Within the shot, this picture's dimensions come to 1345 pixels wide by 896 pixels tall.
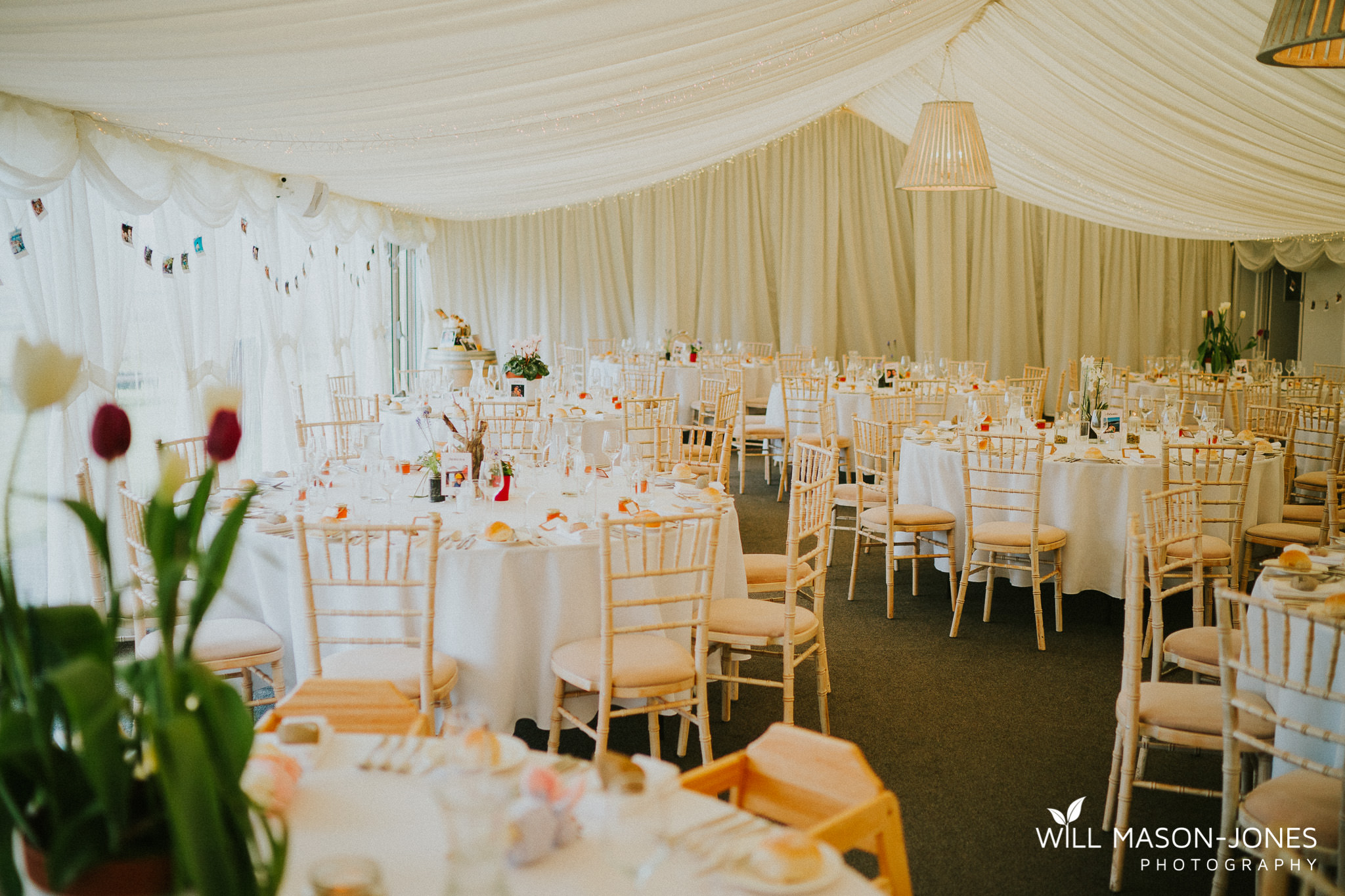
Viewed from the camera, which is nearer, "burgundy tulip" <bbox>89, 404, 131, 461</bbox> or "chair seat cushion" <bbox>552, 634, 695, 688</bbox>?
"burgundy tulip" <bbox>89, 404, 131, 461</bbox>

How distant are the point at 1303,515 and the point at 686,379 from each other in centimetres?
619

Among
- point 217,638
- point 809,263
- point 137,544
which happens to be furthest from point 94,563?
point 809,263

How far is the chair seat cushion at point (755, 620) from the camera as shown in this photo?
3.66m

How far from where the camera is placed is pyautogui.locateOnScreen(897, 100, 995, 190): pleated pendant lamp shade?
6.10 m

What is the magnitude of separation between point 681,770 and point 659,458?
9.39 feet

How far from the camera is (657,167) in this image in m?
8.79

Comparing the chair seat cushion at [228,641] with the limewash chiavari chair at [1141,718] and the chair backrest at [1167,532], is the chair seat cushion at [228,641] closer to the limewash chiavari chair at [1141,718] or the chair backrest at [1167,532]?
the limewash chiavari chair at [1141,718]

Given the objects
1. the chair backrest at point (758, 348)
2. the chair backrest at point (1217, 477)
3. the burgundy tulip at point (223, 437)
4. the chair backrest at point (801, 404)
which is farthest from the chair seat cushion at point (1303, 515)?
the chair backrest at point (758, 348)

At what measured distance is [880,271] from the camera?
43.5 feet

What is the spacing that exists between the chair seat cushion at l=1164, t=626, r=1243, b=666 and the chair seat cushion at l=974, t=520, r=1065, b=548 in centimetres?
142

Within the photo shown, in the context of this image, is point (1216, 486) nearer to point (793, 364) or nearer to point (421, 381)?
point (793, 364)

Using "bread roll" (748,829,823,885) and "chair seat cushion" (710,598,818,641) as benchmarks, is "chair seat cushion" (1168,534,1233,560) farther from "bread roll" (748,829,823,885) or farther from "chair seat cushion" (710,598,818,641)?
"bread roll" (748,829,823,885)

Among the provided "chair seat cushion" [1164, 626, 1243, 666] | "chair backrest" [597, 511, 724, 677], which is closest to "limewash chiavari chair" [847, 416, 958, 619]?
"chair seat cushion" [1164, 626, 1243, 666]

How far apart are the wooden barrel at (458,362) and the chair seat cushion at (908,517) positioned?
4000 millimetres
